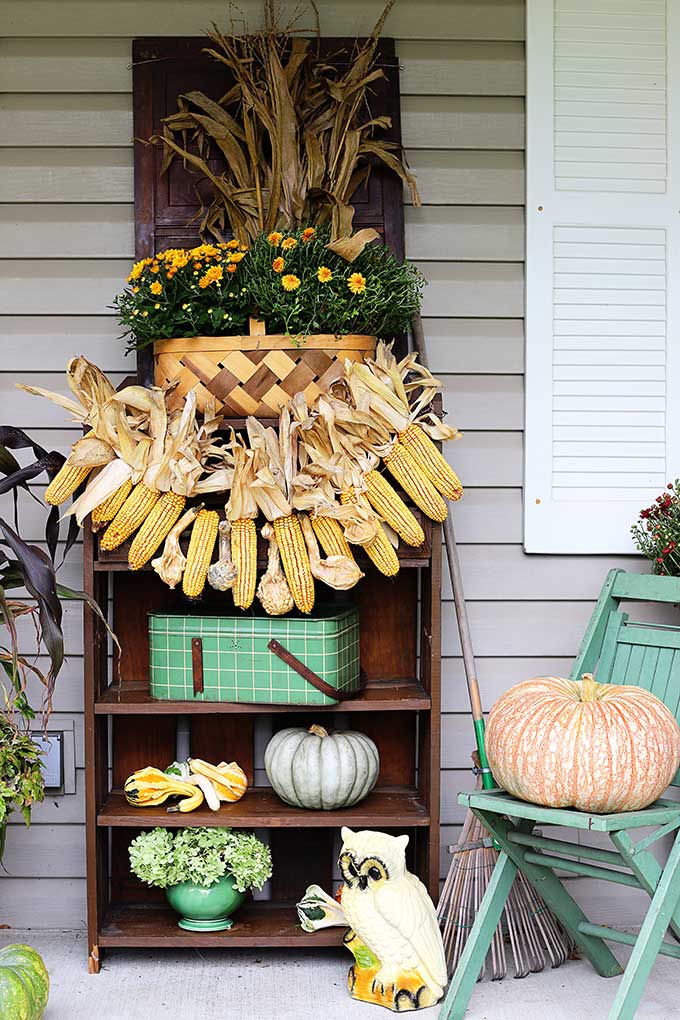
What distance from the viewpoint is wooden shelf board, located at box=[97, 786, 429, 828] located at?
2.60m

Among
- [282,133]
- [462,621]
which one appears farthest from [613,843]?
[282,133]

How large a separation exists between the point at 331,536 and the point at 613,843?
871 mm

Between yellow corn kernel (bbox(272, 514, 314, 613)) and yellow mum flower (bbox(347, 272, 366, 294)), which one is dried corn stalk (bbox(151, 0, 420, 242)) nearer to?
yellow mum flower (bbox(347, 272, 366, 294))

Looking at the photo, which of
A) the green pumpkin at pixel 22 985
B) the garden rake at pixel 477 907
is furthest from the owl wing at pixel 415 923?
the green pumpkin at pixel 22 985

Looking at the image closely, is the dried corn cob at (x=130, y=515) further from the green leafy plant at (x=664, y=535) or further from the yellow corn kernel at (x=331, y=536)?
the green leafy plant at (x=664, y=535)

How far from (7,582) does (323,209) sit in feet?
3.93

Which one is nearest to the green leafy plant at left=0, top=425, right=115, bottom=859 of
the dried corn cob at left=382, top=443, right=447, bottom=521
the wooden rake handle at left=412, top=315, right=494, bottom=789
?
the dried corn cob at left=382, top=443, right=447, bottom=521

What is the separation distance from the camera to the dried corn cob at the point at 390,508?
8.25 feet

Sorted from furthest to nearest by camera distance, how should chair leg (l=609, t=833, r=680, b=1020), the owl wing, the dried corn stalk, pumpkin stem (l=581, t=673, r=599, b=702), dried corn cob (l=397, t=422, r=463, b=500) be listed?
1. the dried corn stalk
2. dried corn cob (l=397, t=422, r=463, b=500)
3. the owl wing
4. pumpkin stem (l=581, t=673, r=599, b=702)
5. chair leg (l=609, t=833, r=680, b=1020)

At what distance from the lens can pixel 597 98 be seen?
2.98 metres

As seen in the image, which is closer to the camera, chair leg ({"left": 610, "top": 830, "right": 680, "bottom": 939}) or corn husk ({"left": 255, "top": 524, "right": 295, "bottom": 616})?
chair leg ({"left": 610, "top": 830, "right": 680, "bottom": 939})

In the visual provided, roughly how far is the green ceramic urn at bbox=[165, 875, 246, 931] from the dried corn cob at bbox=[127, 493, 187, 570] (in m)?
0.76

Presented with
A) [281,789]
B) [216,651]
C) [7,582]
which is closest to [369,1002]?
[281,789]

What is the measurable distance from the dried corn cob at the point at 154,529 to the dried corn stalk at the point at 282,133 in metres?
0.75
